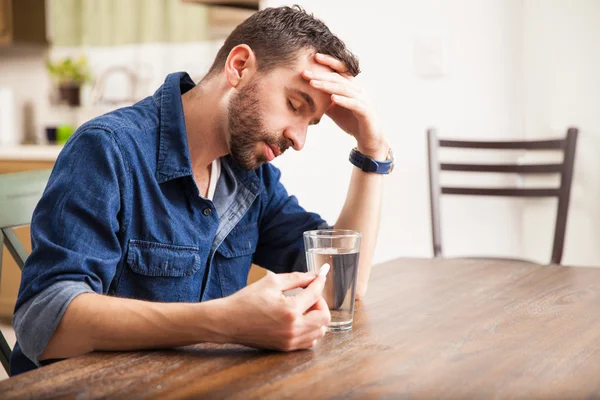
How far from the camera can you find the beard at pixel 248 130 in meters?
1.32

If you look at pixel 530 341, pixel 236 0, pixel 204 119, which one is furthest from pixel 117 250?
pixel 236 0

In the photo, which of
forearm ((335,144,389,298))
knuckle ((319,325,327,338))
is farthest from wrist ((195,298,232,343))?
forearm ((335,144,389,298))

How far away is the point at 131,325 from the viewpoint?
3.18 feet

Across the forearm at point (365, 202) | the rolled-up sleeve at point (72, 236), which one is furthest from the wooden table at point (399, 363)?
the forearm at point (365, 202)

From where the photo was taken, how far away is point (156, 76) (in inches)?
157

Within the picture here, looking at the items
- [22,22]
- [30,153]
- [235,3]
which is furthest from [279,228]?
[22,22]

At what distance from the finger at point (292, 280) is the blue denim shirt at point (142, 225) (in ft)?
0.85

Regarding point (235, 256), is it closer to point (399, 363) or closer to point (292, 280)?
point (292, 280)

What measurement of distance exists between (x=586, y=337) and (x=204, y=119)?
2.37 feet

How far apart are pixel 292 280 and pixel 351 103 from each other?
18.9 inches

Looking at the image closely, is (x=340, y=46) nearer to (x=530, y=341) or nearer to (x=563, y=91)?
(x=530, y=341)

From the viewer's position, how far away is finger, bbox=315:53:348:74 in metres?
1.30

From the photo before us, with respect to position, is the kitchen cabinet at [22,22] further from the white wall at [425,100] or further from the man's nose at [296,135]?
the man's nose at [296,135]

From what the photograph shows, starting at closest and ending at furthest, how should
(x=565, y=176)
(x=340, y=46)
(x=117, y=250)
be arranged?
(x=117, y=250)
(x=340, y=46)
(x=565, y=176)
